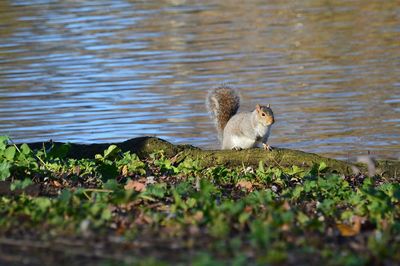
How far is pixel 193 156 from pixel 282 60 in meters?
9.49

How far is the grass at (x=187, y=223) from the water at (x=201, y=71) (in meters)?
4.88

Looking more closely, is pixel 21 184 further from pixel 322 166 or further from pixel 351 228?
pixel 322 166

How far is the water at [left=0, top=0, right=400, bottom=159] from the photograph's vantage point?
41.9ft

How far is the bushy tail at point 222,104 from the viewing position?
10519 millimetres

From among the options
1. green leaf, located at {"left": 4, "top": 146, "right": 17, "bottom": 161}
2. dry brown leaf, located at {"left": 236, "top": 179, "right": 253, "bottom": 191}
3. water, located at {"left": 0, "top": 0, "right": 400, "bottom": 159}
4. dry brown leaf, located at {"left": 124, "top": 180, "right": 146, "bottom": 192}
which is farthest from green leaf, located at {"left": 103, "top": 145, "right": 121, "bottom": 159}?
water, located at {"left": 0, "top": 0, "right": 400, "bottom": 159}

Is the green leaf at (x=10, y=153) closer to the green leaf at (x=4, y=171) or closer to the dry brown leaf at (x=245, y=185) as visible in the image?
the green leaf at (x=4, y=171)

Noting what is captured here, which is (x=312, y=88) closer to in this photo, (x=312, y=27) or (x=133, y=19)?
(x=312, y=27)

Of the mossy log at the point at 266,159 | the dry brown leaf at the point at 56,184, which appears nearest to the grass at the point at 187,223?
the dry brown leaf at the point at 56,184

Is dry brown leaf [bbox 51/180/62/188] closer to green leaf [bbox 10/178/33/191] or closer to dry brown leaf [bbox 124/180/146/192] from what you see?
dry brown leaf [bbox 124/180/146/192]

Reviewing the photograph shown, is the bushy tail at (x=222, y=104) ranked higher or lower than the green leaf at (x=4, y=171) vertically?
higher

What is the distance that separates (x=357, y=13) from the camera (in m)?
22.9

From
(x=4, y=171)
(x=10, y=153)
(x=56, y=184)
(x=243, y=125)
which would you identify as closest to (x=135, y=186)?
(x=56, y=184)

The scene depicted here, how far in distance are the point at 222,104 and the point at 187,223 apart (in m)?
5.51

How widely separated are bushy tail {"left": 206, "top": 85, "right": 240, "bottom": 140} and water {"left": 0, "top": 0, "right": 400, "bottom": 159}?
50.8 inches
